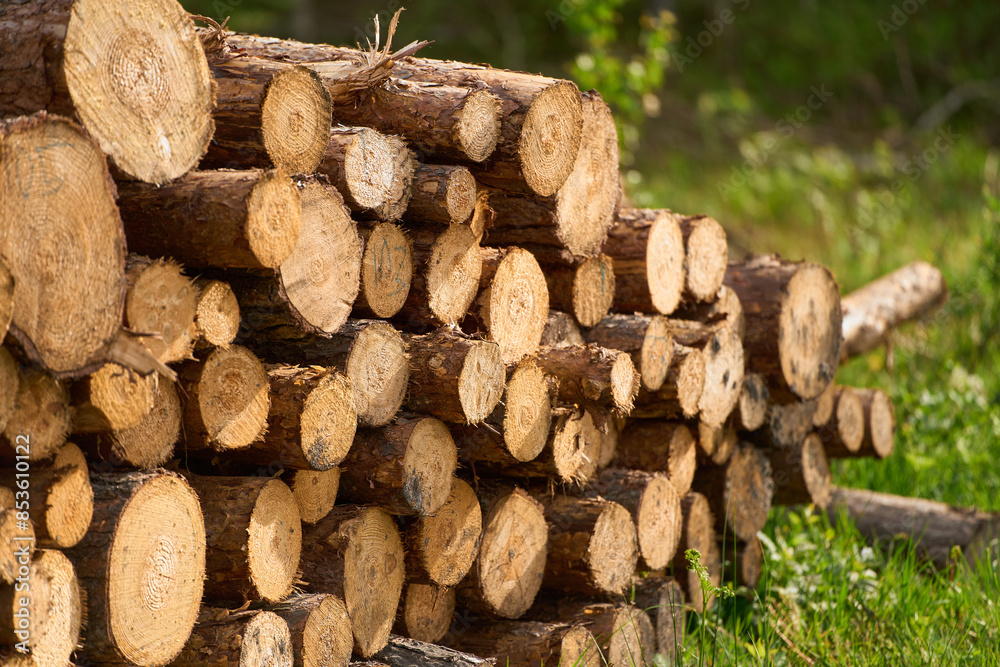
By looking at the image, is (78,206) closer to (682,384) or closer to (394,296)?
(394,296)

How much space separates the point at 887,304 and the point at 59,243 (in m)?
4.32

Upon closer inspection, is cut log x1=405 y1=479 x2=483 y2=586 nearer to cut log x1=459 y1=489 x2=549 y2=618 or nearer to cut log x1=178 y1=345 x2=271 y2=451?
cut log x1=459 y1=489 x2=549 y2=618

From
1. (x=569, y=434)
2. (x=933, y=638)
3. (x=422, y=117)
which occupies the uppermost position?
(x=422, y=117)

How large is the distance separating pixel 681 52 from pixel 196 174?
10409mm

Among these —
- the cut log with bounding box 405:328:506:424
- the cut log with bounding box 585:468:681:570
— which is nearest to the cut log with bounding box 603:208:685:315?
the cut log with bounding box 585:468:681:570

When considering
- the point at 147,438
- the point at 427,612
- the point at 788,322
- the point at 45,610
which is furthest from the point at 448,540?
the point at 788,322

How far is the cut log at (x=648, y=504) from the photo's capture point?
2.80 m

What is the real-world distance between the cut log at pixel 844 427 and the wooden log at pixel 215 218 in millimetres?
2641

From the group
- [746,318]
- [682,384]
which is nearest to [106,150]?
[682,384]

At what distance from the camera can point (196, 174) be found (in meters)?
1.86

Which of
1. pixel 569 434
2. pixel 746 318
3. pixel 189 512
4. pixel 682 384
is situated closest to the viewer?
pixel 189 512

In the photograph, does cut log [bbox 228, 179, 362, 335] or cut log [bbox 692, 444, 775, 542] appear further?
cut log [bbox 692, 444, 775, 542]

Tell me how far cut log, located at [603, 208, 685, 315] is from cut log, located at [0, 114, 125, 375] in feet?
5.67

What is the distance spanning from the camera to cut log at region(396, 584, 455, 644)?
2402mm
